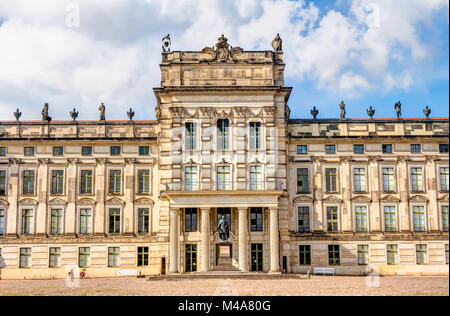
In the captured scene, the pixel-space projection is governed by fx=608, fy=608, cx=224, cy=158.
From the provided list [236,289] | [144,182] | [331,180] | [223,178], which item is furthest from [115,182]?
[236,289]

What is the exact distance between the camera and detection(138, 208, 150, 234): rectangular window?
54.0 meters

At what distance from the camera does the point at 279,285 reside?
40344 millimetres

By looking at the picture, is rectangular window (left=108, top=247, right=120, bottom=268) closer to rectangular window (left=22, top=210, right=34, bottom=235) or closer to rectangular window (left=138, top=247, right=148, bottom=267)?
rectangular window (left=138, top=247, right=148, bottom=267)

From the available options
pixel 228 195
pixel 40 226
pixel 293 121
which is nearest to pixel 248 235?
pixel 228 195

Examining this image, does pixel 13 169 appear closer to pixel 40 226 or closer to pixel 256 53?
pixel 40 226

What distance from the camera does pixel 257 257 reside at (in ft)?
168

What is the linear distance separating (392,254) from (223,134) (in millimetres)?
18139

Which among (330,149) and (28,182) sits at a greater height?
(330,149)

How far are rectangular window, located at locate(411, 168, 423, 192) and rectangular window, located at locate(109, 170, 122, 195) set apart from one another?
26.2 metres

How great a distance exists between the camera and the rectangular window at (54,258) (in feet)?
174

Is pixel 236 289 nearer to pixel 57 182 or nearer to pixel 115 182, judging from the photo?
pixel 115 182
